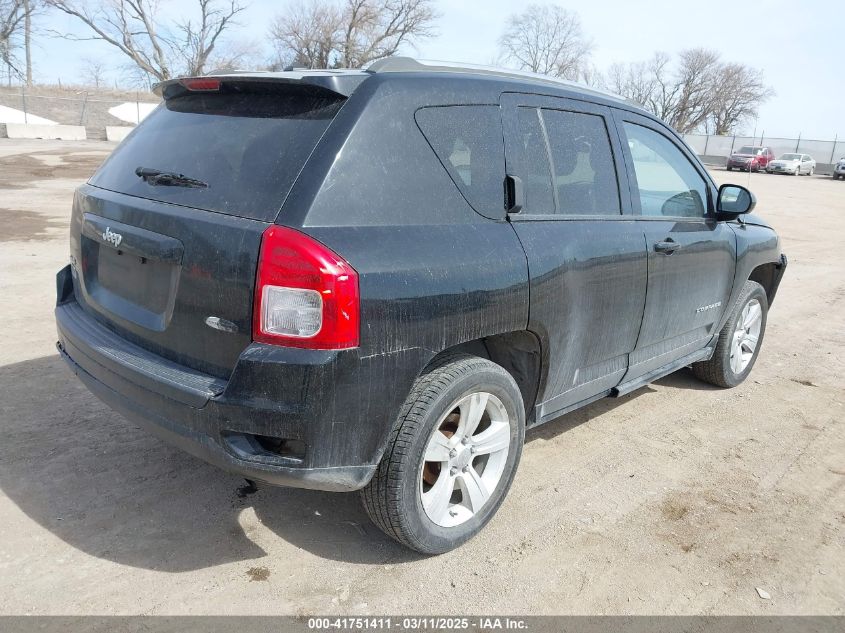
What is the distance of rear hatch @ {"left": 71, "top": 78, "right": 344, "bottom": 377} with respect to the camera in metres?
2.42

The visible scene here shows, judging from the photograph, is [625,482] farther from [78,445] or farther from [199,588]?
[78,445]

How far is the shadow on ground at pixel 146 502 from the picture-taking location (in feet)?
9.46

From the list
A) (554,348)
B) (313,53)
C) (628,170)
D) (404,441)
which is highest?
(313,53)

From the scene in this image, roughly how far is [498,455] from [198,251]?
154 cm

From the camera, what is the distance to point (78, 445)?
3.64m

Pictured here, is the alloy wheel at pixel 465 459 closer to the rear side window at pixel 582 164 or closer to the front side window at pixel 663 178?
the rear side window at pixel 582 164

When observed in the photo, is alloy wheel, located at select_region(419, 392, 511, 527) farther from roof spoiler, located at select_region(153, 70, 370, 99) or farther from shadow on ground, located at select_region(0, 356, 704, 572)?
roof spoiler, located at select_region(153, 70, 370, 99)

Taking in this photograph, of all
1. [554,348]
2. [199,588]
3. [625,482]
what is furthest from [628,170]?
[199,588]

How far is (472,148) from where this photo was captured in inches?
114

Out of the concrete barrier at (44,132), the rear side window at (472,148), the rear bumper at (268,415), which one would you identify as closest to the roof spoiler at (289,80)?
the rear side window at (472,148)

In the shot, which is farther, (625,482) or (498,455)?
(625,482)

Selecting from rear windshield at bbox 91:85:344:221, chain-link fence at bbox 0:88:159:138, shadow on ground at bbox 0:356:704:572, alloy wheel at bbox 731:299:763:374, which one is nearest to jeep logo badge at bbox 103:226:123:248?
rear windshield at bbox 91:85:344:221

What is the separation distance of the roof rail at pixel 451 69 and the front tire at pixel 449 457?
118 cm

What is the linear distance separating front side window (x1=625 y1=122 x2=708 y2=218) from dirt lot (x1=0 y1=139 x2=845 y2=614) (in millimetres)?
1361
